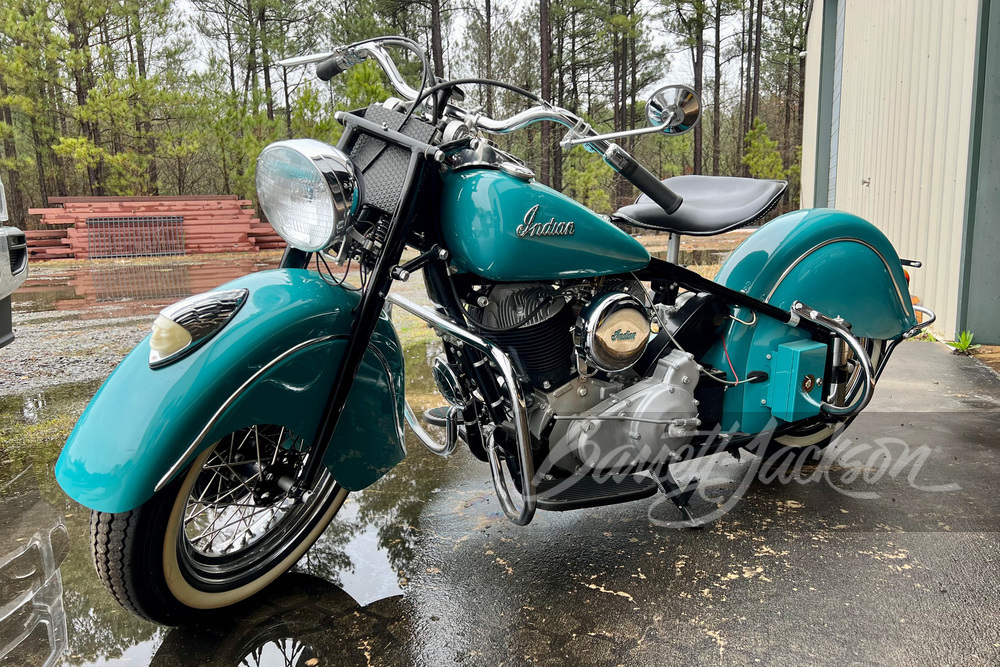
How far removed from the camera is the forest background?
22719 mm

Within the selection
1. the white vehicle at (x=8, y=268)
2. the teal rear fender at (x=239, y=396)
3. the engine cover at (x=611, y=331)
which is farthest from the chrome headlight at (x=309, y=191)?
the white vehicle at (x=8, y=268)

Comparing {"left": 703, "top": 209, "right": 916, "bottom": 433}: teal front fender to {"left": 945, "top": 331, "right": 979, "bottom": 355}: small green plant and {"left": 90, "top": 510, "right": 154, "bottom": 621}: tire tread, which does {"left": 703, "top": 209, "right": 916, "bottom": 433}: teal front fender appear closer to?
{"left": 90, "top": 510, "right": 154, "bottom": 621}: tire tread

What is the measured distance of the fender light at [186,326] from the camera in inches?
72.3

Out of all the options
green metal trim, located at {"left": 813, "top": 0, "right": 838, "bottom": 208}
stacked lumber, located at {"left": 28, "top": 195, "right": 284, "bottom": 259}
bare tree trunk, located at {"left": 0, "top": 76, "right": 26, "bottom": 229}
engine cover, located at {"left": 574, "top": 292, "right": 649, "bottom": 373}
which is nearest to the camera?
engine cover, located at {"left": 574, "top": 292, "right": 649, "bottom": 373}

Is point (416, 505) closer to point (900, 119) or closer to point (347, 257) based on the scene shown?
point (347, 257)

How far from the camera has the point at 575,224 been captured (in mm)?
2137

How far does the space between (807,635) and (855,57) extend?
10.8 meters

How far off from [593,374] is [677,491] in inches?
21.8

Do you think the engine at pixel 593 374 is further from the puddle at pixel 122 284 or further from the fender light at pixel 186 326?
the puddle at pixel 122 284

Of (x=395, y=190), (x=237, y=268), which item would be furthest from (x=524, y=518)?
(x=237, y=268)

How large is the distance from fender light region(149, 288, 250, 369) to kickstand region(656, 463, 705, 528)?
1.50 meters

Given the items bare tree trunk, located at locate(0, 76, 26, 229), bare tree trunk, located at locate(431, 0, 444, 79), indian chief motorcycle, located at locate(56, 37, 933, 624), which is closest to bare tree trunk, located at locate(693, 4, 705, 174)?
bare tree trunk, located at locate(431, 0, 444, 79)

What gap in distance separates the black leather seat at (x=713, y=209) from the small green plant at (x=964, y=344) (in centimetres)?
327

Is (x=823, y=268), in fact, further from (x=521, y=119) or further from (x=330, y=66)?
(x=330, y=66)
